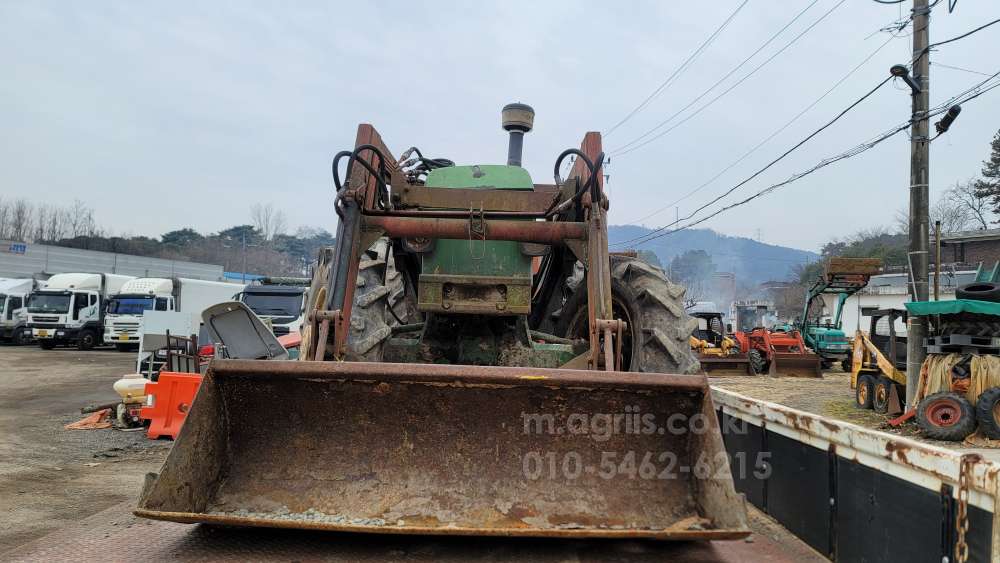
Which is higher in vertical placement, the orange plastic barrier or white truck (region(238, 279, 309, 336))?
white truck (region(238, 279, 309, 336))

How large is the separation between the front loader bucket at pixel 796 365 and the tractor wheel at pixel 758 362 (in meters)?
0.52

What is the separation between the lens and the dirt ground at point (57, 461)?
13.3 feet

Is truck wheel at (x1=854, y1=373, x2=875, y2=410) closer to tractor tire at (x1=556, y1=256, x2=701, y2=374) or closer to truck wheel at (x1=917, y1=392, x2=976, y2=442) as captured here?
truck wheel at (x1=917, y1=392, x2=976, y2=442)

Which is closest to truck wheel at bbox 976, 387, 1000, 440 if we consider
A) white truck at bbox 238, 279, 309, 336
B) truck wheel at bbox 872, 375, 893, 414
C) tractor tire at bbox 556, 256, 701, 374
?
truck wheel at bbox 872, 375, 893, 414

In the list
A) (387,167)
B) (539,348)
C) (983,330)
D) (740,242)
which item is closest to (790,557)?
(539,348)

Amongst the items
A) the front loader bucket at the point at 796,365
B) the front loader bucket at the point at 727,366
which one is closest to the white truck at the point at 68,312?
the front loader bucket at the point at 727,366

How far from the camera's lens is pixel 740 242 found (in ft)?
535

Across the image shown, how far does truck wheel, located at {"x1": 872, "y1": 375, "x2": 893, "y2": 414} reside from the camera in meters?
10.2

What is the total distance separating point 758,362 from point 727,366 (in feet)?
3.46

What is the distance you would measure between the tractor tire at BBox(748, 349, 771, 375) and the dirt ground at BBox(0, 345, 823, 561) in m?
14.3

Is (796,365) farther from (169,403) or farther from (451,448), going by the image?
(451,448)

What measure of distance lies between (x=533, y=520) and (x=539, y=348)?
157 cm

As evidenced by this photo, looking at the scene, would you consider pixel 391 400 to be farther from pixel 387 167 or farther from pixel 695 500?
pixel 387 167

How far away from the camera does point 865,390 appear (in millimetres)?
10805
